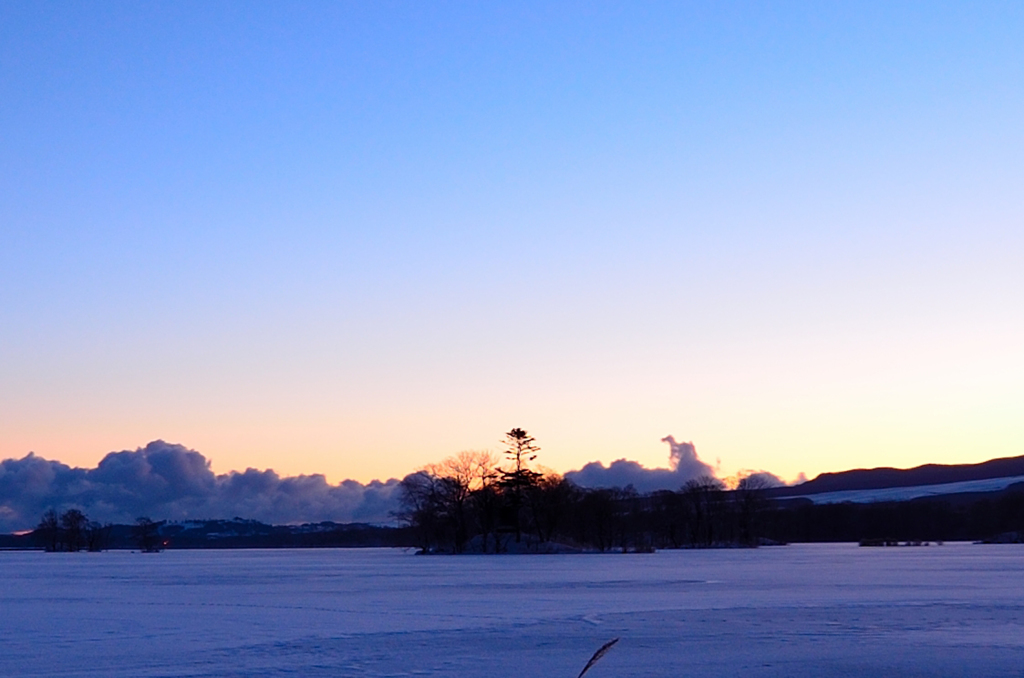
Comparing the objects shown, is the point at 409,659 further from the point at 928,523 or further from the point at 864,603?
the point at 928,523

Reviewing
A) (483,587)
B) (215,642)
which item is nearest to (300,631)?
(215,642)

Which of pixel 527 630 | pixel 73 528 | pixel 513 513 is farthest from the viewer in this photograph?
pixel 73 528

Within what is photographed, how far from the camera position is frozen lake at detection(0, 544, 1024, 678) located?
52.6ft

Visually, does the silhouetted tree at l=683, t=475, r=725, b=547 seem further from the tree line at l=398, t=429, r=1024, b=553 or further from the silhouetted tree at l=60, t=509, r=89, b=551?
the silhouetted tree at l=60, t=509, r=89, b=551

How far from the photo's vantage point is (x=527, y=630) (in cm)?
2116

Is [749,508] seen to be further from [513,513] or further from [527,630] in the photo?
[527,630]

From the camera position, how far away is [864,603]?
27.0 meters

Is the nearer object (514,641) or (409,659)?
(409,659)

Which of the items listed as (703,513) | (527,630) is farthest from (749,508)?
(527,630)

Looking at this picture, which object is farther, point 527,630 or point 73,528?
point 73,528

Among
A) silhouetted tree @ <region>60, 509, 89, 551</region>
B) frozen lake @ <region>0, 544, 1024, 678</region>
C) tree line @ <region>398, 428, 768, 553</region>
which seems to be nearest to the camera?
frozen lake @ <region>0, 544, 1024, 678</region>

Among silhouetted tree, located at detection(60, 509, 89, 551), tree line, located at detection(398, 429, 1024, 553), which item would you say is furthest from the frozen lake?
silhouetted tree, located at detection(60, 509, 89, 551)

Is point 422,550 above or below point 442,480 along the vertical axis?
below

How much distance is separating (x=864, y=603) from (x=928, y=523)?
559ft
